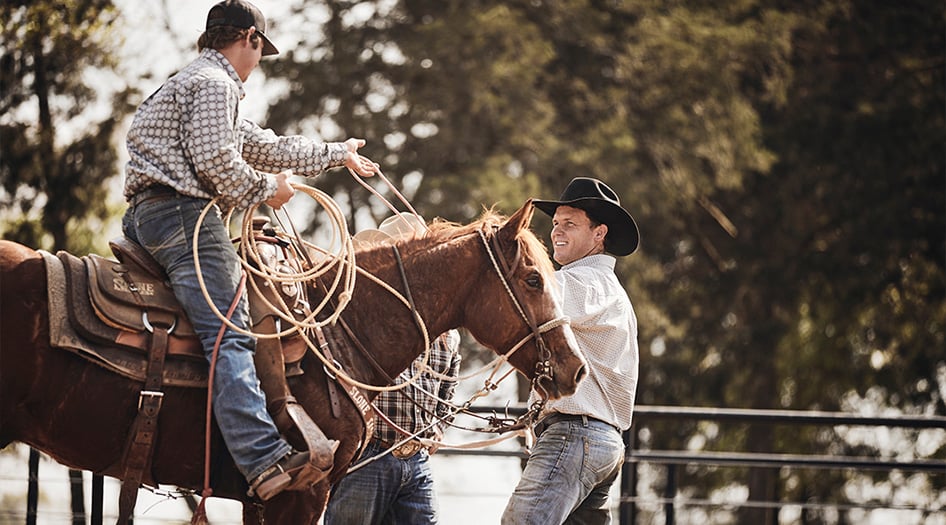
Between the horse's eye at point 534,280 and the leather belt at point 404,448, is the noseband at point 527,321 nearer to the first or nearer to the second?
the horse's eye at point 534,280

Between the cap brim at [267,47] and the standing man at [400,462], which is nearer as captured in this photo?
the cap brim at [267,47]

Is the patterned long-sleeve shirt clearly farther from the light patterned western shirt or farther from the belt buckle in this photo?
the light patterned western shirt

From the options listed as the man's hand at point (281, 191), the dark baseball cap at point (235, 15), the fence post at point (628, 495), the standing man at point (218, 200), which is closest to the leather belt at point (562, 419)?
the standing man at point (218, 200)

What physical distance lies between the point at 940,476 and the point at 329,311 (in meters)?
Answer: 13.2

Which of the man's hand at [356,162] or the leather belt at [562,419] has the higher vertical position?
the man's hand at [356,162]

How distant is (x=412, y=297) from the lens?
4344mm

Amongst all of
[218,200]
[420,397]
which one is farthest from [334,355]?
[218,200]

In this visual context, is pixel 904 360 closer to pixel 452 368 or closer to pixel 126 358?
pixel 452 368

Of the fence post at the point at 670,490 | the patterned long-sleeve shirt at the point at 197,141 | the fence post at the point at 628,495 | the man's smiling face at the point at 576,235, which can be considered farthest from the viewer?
the fence post at the point at 670,490

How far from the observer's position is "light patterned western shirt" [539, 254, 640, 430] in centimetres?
449

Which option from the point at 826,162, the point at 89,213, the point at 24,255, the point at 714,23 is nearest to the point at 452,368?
the point at 24,255

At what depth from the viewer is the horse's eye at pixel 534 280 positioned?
14.2 ft

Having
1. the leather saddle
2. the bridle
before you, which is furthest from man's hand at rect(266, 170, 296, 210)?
the bridle

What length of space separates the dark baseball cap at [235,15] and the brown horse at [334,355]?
1.03 m
